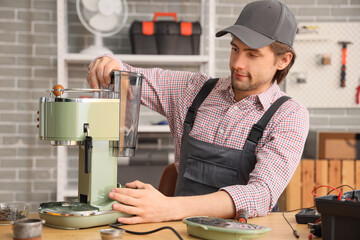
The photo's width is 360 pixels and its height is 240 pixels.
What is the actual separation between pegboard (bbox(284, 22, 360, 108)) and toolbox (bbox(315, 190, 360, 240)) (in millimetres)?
2778

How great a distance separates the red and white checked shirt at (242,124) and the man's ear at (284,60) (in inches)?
3.1

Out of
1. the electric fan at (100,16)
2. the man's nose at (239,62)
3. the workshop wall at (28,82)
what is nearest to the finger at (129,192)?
the man's nose at (239,62)

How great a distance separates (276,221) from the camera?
1429 mm

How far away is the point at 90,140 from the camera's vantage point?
1.30 meters

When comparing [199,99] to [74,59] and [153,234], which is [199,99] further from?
[74,59]

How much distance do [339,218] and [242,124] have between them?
0.71m

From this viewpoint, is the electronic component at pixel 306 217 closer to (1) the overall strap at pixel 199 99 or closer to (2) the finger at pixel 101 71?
(1) the overall strap at pixel 199 99

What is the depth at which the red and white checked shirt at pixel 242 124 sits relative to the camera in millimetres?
1507

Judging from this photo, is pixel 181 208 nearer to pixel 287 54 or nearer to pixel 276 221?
pixel 276 221

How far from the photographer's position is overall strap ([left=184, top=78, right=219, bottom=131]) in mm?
1935

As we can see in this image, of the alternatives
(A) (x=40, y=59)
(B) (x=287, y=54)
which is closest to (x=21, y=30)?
(A) (x=40, y=59)

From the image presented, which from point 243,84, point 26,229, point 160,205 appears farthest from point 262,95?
point 26,229

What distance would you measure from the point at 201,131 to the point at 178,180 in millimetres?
214

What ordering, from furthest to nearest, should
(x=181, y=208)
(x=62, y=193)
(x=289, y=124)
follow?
1. (x=62, y=193)
2. (x=289, y=124)
3. (x=181, y=208)
